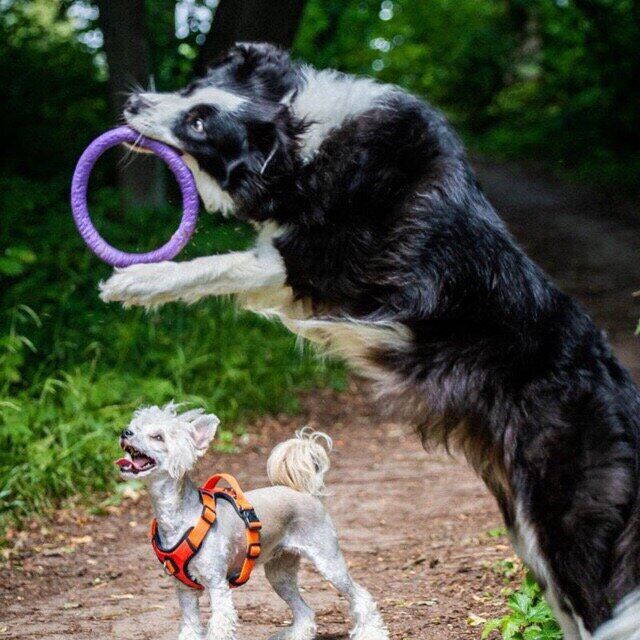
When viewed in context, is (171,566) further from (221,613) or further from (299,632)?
(299,632)

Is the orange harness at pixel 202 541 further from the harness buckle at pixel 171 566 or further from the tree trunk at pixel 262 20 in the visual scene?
the tree trunk at pixel 262 20

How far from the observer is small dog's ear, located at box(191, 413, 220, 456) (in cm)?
345

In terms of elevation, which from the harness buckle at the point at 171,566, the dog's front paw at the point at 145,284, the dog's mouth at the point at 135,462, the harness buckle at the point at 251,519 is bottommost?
the harness buckle at the point at 171,566

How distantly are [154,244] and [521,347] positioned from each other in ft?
18.5

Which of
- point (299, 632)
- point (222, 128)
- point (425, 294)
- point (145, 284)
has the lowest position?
point (299, 632)

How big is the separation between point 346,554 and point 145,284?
219 centimetres

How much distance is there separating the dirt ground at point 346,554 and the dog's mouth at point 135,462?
865 millimetres

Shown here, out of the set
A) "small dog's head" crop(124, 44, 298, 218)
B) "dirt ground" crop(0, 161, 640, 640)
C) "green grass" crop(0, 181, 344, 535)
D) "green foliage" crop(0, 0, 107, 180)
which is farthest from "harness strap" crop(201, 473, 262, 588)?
"green foliage" crop(0, 0, 107, 180)

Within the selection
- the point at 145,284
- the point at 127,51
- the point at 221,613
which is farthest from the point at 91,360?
the point at 221,613

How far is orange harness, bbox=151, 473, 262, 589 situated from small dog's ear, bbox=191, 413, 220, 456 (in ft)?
0.61

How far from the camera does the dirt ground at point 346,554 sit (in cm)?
406

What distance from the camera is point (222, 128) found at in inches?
140

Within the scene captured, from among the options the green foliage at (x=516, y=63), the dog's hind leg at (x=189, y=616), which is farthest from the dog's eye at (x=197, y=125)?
the green foliage at (x=516, y=63)

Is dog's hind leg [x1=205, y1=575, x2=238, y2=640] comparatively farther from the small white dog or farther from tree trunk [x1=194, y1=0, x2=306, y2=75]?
tree trunk [x1=194, y1=0, x2=306, y2=75]
